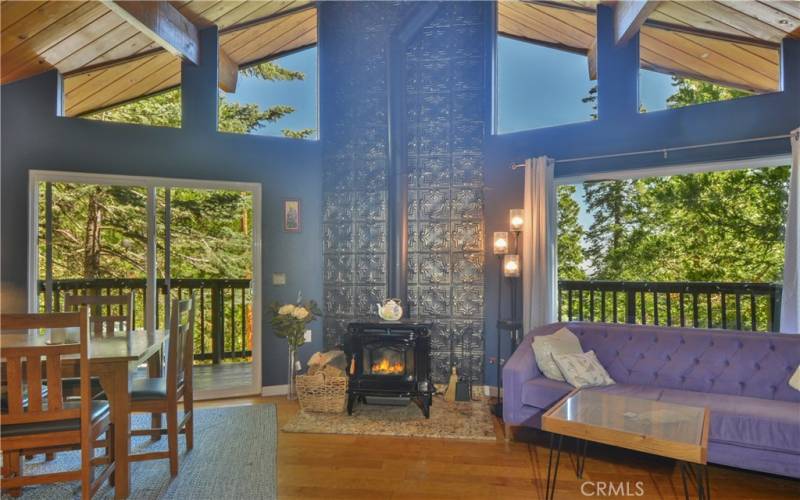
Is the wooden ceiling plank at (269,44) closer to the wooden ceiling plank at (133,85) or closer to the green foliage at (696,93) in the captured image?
the wooden ceiling plank at (133,85)

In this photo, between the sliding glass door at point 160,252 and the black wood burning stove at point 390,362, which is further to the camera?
the sliding glass door at point 160,252

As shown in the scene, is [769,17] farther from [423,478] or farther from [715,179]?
[423,478]

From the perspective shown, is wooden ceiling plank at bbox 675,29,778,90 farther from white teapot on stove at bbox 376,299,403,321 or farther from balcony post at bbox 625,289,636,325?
white teapot on stove at bbox 376,299,403,321

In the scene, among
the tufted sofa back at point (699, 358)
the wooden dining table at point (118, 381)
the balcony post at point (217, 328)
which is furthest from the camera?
the balcony post at point (217, 328)

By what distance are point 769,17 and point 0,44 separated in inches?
211

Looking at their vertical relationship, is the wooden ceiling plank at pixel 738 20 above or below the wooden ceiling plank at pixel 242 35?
below

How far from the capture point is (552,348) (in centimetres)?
325

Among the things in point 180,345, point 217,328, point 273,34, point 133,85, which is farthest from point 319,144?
point 180,345

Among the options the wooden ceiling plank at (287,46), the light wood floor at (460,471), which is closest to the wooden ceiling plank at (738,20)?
the light wood floor at (460,471)

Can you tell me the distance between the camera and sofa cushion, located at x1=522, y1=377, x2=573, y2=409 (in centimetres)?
297

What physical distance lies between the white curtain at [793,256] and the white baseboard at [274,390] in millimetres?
4070

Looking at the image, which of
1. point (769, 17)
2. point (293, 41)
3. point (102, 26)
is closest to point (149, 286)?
point (102, 26)

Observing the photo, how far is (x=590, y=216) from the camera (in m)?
4.47

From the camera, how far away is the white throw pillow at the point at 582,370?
10.00 feet
